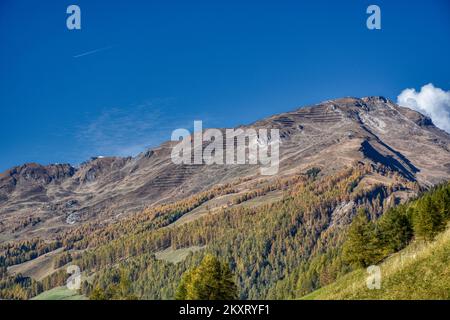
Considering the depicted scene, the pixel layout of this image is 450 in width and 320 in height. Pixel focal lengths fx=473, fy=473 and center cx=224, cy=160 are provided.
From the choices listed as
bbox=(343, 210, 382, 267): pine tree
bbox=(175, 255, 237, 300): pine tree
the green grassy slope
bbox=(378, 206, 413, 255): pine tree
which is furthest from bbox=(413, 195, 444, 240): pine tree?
the green grassy slope

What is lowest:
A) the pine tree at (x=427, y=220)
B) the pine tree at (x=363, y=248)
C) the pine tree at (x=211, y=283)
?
the pine tree at (x=211, y=283)

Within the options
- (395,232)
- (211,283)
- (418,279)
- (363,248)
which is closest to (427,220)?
(395,232)

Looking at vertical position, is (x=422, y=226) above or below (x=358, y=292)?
above

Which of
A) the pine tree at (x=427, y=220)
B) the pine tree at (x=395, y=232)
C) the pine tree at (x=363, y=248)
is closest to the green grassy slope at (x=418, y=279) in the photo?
the pine tree at (x=427, y=220)

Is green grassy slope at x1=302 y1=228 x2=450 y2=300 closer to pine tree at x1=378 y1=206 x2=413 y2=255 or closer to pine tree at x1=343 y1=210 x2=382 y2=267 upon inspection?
pine tree at x1=343 y1=210 x2=382 y2=267

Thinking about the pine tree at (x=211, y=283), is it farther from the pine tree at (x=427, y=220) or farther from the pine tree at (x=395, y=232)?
the pine tree at (x=395, y=232)

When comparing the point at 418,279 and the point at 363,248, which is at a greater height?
the point at 363,248

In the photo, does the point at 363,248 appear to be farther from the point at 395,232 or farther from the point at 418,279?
the point at 418,279
